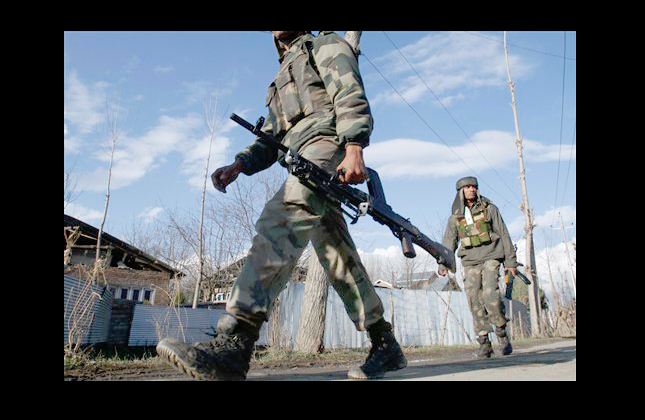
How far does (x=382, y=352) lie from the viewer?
2.39 meters

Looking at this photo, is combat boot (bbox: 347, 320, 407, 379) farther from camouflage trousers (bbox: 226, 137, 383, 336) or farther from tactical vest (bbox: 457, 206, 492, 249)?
tactical vest (bbox: 457, 206, 492, 249)

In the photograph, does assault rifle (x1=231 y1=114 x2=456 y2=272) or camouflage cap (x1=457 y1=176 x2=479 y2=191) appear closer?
assault rifle (x1=231 y1=114 x2=456 y2=272)

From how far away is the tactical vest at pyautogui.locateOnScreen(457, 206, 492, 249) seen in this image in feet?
16.0

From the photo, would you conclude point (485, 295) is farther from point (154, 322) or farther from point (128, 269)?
point (128, 269)

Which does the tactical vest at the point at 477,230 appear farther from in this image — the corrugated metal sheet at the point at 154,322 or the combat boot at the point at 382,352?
the corrugated metal sheet at the point at 154,322

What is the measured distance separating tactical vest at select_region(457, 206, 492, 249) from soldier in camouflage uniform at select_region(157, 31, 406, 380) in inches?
112

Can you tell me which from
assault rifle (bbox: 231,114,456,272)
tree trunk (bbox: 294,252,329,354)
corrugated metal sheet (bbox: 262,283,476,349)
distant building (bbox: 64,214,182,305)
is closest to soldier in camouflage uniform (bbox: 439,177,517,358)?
assault rifle (bbox: 231,114,456,272)

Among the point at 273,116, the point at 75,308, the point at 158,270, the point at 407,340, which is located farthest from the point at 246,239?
the point at 273,116

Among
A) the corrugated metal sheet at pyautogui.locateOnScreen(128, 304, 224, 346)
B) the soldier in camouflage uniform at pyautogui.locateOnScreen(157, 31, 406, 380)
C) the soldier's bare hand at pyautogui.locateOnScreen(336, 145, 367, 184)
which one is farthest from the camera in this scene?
the corrugated metal sheet at pyautogui.locateOnScreen(128, 304, 224, 346)

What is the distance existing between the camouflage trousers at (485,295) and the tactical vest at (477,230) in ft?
0.84

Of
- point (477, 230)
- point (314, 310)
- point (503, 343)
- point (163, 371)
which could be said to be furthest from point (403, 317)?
point (163, 371)
